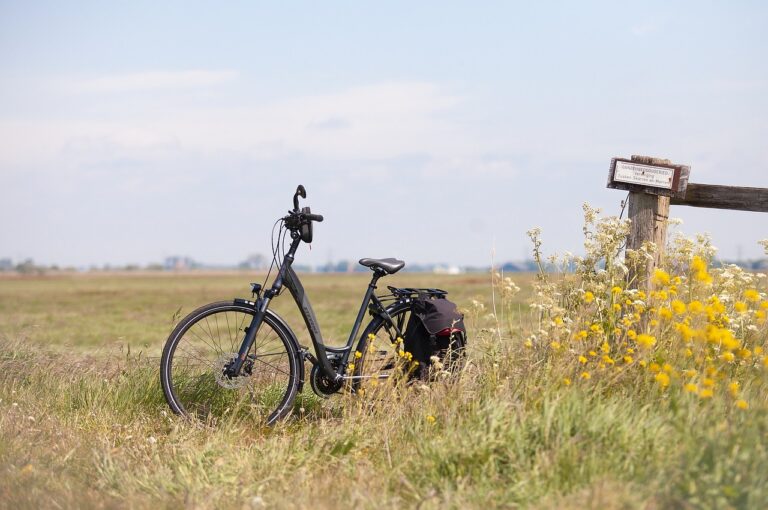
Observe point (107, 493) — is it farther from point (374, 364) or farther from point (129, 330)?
point (129, 330)

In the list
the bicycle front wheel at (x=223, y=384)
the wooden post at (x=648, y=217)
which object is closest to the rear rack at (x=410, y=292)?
the bicycle front wheel at (x=223, y=384)

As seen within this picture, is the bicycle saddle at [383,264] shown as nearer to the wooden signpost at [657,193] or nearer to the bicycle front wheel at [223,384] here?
the bicycle front wheel at [223,384]

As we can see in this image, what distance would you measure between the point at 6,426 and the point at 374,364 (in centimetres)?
285

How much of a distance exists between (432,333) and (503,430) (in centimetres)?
239

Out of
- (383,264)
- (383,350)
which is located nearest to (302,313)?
(383,264)

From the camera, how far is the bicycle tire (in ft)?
22.9

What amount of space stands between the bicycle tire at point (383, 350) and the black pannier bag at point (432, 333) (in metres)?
0.01

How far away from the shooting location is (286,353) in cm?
705

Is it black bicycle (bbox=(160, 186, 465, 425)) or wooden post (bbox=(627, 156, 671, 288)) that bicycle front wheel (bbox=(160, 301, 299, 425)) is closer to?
black bicycle (bbox=(160, 186, 465, 425))

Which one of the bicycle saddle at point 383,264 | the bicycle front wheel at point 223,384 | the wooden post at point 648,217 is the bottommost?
the bicycle front wheel at point 223,384

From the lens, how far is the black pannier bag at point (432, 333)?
7.15 m

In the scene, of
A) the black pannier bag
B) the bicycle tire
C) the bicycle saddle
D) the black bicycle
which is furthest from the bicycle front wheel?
the black pannier bag

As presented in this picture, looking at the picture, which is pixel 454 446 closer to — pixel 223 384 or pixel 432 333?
pixel 432 333

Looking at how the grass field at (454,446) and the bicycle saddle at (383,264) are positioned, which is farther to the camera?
the bicycle saddle at (383,264)
